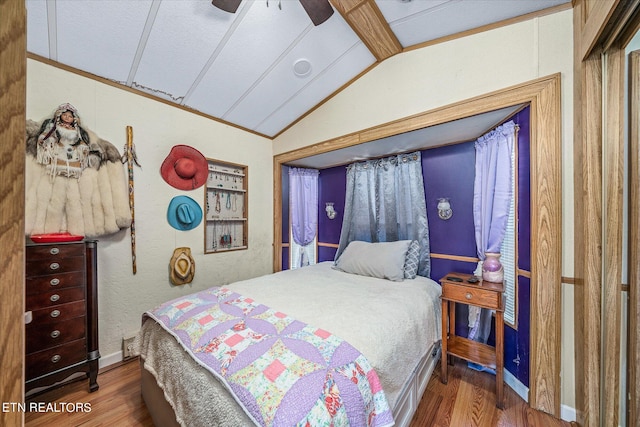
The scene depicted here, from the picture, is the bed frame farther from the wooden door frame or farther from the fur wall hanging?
the fur wall hanging

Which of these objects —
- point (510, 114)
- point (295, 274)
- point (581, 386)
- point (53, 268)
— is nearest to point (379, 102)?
Result: point (510, 114)

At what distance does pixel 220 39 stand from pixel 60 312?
221cm

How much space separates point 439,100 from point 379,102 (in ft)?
1.81

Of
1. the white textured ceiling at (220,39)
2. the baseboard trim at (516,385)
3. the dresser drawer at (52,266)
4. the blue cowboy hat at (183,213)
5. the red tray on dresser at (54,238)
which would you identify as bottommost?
the baseboard trim at (516,385)

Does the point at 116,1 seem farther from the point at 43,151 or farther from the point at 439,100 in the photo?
the point at 439,100

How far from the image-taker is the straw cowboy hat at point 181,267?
7.61ft

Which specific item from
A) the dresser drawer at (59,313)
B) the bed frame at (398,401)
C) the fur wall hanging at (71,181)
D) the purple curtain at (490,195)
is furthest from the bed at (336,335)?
the fur wall hanging at (71,181)

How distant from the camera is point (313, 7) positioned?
1.54 metres

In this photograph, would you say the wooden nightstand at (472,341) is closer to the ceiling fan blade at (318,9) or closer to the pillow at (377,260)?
the pillow at (377,260)

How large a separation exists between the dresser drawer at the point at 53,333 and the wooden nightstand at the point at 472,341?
2645 millimetres

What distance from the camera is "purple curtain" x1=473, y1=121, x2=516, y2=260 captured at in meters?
1.87

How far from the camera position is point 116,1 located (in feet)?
4.75

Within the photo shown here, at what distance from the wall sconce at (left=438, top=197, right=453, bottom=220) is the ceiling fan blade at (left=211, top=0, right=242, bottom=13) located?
2.28 meters

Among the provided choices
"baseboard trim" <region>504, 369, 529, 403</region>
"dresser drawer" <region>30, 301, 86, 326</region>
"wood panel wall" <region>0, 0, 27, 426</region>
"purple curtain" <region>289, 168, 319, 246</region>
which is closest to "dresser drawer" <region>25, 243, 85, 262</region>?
"dresser drawer" <region>30, 301, 86, 326</region>
